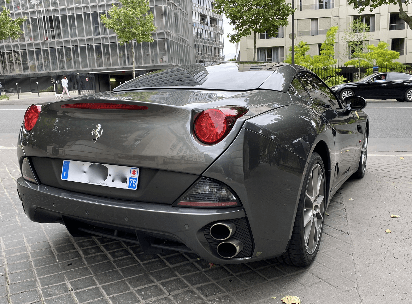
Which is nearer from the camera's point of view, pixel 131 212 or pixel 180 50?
pixel 131 212

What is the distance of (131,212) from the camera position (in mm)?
2221

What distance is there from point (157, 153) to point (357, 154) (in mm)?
3141

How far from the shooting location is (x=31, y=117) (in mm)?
2715

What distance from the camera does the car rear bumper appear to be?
2.13 metres

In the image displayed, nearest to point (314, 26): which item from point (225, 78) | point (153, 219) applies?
point (225, 78)

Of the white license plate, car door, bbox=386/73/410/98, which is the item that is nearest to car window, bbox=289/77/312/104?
the white license plate

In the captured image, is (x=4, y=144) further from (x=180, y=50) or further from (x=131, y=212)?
(x=180, y=50)

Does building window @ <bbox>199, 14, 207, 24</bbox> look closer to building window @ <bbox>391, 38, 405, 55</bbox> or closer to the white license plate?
building window @ <bbox>391, 38, 405, 55</bbox>

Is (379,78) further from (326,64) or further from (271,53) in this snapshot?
(271,53)

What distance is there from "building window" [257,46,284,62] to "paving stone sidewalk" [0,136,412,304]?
45.7 meters

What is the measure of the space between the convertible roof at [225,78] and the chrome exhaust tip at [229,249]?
1.16 m

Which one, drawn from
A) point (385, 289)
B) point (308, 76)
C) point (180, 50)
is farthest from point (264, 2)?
point (385, 289)

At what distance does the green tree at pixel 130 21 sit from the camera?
107ft

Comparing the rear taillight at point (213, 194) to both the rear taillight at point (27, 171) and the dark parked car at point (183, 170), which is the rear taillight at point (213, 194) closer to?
the dark parked car at point (183, 170)
